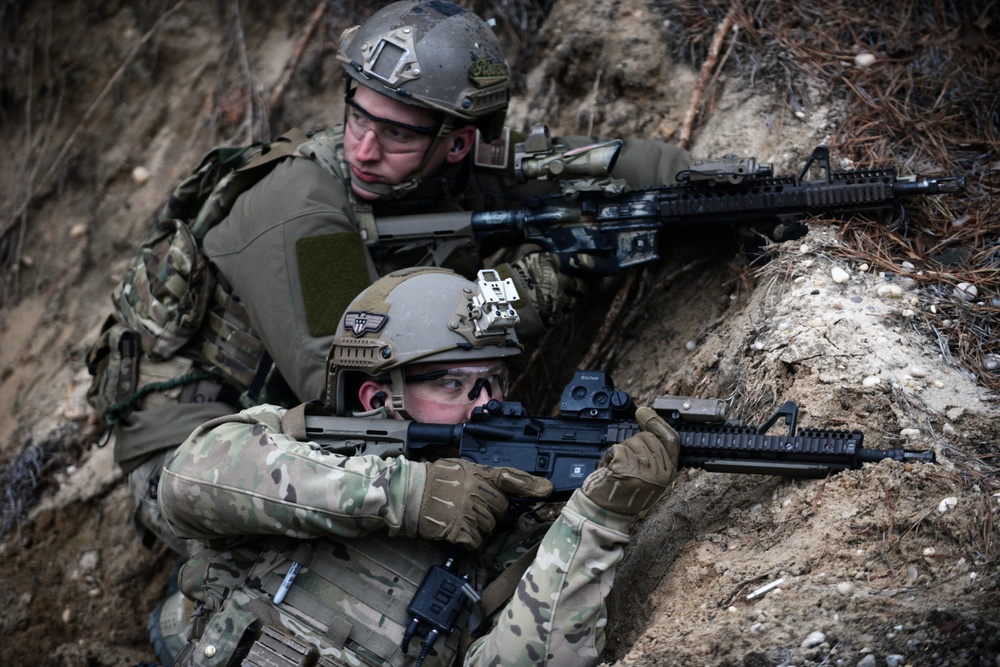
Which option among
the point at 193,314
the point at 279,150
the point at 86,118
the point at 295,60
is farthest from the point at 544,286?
the point at 86,118

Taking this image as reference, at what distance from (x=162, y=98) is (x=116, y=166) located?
0.61 meters

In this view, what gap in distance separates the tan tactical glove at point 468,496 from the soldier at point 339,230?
4.18 feet

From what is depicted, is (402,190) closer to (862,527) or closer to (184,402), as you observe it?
(184,402)

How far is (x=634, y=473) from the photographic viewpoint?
3.54 meters

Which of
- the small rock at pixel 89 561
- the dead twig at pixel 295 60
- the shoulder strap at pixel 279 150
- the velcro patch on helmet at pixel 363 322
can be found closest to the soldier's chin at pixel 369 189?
the shoulder strap at pixel 279 150

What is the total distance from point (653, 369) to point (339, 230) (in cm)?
171

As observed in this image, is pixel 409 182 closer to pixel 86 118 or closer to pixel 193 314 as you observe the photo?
pixel 193 314

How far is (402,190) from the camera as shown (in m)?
5.55

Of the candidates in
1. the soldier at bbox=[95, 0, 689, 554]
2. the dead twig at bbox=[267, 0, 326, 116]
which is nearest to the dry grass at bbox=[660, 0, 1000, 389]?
the soldier at bbox=[95, 0, 689, 554]

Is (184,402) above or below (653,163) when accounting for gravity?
below

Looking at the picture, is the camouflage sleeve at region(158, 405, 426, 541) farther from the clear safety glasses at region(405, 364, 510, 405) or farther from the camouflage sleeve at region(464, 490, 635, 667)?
the camouflage sleeve at region(464, 490, 635, 667)

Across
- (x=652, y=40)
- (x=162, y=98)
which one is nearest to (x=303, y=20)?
(x=162, y=98)

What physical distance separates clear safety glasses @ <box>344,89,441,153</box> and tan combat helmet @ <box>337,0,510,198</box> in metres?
0.07

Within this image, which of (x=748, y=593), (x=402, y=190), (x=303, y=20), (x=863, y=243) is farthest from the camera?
(x=303, y=20)
